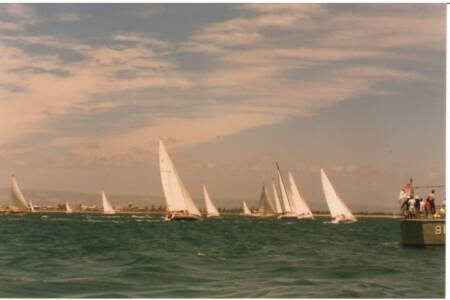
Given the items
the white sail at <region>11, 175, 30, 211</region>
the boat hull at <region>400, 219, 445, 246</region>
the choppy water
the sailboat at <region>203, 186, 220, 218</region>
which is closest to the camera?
the choppy water

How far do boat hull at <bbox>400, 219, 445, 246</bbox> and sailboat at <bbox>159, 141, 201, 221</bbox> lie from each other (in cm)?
3996

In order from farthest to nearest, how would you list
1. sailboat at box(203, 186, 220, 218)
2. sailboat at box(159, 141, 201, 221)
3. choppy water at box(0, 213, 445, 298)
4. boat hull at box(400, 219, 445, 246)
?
sailboat at box(203, 186, 220, 218) < sailboat at box(159, 141, 201, 221) < boat hull at box(400, 219, 445, 246) < choppy water at box(0, 213, 445, 298)

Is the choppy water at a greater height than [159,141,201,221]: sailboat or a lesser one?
lesser

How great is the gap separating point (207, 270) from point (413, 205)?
12.1 metres

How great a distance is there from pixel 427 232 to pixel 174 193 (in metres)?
44.4

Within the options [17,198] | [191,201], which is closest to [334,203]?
[191,201]

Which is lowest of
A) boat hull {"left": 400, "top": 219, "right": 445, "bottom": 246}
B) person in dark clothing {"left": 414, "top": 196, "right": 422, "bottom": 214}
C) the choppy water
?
the choppy water

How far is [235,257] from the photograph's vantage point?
29.5m

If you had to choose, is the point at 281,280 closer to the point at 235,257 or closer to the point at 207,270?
the point at 207,270

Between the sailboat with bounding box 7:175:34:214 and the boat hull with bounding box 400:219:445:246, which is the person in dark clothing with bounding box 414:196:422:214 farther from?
the sailboat with bounding box 7:175:34:214

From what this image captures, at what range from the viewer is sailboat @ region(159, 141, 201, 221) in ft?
228

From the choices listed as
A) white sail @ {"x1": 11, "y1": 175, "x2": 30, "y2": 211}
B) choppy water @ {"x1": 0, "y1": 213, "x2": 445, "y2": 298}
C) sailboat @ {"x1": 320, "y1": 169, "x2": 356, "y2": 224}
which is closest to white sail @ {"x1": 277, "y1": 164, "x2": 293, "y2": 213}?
sailboat @ {"x1": 320, "y1": 169, "x2": 356, "y2": 224}

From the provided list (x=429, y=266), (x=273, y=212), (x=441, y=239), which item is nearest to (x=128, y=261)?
(x=429, y=266)

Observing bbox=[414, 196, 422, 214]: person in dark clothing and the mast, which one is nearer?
bbox=[414, 196, 422, 214]: person in dark clothing
